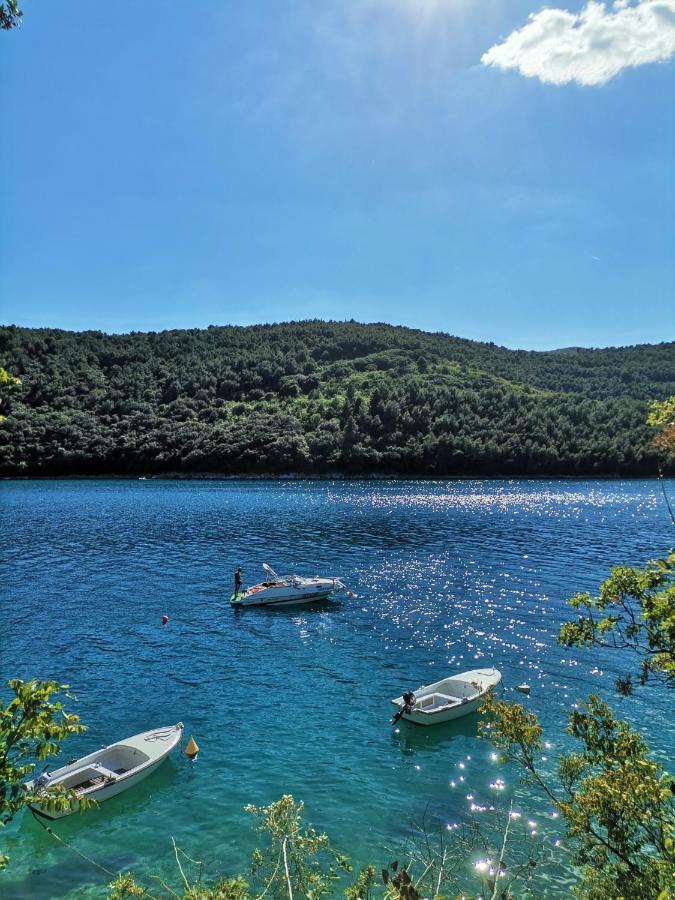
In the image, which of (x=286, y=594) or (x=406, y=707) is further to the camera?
(x=286, y=594)

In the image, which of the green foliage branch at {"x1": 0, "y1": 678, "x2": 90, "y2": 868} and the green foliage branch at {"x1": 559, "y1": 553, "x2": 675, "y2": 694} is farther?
the green foliage branch at {"x1": 559, "y1": 553, "x2": 675, "y2": 694}

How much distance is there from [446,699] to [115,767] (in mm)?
12358

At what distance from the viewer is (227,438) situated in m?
174

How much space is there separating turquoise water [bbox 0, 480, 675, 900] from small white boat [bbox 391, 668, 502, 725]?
0.63 meters

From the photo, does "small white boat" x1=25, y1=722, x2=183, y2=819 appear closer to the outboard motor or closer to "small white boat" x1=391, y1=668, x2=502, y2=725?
the outboard motor

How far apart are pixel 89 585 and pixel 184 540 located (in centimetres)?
1977

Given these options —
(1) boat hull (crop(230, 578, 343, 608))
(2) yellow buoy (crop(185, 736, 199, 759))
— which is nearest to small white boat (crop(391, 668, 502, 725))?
(2) yellow buoy (crop(185, 736, 199, 759))

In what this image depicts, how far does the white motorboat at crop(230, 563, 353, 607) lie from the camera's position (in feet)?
122

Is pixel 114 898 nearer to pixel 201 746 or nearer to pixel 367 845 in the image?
pixel 367 845

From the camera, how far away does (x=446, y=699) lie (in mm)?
21891

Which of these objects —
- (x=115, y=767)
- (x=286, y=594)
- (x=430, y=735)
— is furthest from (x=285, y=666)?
(x=286, y=594)

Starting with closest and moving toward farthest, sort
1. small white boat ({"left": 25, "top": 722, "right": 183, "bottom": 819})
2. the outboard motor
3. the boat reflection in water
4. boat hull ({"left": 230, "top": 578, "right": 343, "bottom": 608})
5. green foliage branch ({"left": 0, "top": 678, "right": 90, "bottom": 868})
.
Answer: green foliage branch ({"left": 0, "top": 678, "right": 90, "bottom": 868}) < small white boat ({"left": 25, "top": 722, "right": 183, "bottom": 819}) < the boat reflection in water < the outboard motor < boat hull ({"left": 230, "top": 578, "right": 343, "bottom": 608})

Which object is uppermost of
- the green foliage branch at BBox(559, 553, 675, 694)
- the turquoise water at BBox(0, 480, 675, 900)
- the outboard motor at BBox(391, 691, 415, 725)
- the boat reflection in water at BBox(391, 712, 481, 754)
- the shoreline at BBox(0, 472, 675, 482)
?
the green foliage branch at BBox(559, 553, 675, 694)

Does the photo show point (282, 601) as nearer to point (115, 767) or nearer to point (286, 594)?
point (286, 594)
